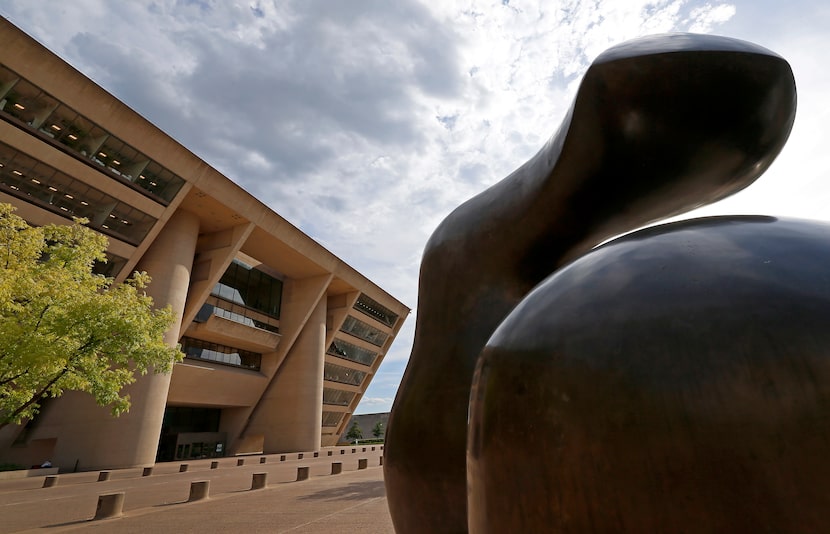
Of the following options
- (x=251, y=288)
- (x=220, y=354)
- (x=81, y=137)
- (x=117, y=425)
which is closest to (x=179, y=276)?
(x=117, y=425)

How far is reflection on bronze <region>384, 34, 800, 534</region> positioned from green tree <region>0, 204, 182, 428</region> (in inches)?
437

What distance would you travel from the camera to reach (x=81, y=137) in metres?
21.8

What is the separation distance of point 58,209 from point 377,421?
55.6m

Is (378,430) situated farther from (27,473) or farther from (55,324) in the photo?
(55,324)

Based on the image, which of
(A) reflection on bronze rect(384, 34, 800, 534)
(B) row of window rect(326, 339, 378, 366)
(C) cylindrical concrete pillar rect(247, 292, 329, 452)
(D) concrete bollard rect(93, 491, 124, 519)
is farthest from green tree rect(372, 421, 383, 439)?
(A) reflection on bronze rect(384, 34, 800, 534)

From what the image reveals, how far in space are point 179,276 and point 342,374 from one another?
23.0 metres

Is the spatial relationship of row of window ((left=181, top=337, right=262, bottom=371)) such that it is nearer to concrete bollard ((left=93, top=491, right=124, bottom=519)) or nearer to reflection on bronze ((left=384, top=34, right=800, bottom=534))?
concrete bollard ((left=93, top=491, right=124, bottom=519))

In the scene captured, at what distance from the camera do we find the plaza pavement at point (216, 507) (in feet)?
25.8

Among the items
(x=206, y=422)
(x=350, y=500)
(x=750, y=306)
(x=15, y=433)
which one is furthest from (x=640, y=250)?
(x=206, y=422)

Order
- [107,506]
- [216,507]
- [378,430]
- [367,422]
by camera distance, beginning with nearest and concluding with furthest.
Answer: [107,506] < [216,507] < [378,430] < [367,422]

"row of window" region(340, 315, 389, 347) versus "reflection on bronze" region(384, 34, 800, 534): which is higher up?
"row of window" region(340, 315, 389, 347)

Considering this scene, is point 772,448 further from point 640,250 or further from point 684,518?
point 640,250

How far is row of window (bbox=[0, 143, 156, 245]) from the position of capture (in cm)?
1975

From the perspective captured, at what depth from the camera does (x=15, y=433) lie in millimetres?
22766
